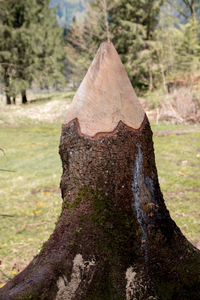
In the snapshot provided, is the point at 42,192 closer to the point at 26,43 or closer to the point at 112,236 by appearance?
the point at 112,236

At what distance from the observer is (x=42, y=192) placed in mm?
6914

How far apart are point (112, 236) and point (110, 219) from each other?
12 centimetres

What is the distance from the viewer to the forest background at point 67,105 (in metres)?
5.24

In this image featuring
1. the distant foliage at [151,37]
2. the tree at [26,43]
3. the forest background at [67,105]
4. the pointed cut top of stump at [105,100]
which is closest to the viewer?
the pointed cut top of stump at [105,100]

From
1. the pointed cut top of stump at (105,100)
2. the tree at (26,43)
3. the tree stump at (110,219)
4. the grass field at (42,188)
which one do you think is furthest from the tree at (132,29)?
the tree stump at (110,219)

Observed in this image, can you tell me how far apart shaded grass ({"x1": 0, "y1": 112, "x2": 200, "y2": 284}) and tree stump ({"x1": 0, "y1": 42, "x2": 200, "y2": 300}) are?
1091 mm

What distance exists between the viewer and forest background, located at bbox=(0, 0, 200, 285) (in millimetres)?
5242

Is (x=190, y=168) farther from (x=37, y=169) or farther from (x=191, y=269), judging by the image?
(x=191, y=269)

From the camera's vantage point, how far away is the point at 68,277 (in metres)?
2.21

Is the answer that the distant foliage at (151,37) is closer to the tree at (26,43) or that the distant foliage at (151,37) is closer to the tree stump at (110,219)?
the tree at (26,43)

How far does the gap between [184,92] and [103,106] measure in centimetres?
1359

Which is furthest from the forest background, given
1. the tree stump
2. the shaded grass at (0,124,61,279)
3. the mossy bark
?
the mossy bark

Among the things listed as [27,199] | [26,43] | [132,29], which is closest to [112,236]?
[27,199]

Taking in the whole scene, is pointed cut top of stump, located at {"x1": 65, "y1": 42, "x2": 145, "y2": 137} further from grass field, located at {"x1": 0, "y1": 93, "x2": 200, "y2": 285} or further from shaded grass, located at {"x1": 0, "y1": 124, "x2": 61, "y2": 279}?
shaded grass, located at {"x1": 0, "y1": 124, "x2": 61, "y2": 279}
